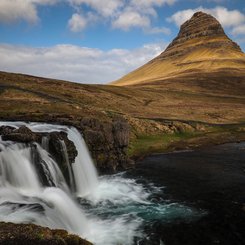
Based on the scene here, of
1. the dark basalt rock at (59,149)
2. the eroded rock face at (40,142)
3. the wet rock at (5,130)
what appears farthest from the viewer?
the dark basalt rock at (59,149)

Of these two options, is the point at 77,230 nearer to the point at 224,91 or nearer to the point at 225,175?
the point at 225,175

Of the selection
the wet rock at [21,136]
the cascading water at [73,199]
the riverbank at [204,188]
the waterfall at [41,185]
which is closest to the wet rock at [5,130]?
the wet rock at [21,136]

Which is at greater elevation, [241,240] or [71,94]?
[71,94]

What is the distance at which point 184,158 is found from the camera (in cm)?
4866

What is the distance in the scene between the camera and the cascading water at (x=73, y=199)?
72.5ft

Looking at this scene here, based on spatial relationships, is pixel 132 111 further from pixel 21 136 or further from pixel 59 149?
pixel 21 136

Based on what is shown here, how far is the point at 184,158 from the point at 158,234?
25.9 m

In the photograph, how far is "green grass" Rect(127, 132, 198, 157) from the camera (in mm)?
52347

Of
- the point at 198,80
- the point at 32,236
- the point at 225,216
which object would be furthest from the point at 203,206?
the point at 198,80

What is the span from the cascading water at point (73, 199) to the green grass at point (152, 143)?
1461 cm

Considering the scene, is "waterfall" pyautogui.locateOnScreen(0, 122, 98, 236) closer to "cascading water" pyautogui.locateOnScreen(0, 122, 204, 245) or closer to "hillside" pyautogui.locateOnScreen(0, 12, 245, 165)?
"cascading water" pyautogui.locateOnScreen(0, 122, 204, 245)

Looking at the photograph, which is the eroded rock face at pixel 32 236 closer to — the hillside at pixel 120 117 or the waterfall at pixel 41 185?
the waterfall at pixel 41 185

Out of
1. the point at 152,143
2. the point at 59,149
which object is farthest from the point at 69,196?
the point at 152,143

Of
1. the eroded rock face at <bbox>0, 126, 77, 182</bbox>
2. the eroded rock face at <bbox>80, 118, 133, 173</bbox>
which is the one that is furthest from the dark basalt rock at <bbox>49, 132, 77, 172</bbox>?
the eroded rock face at <bbox>80, 118, 133, 173</bbox>
